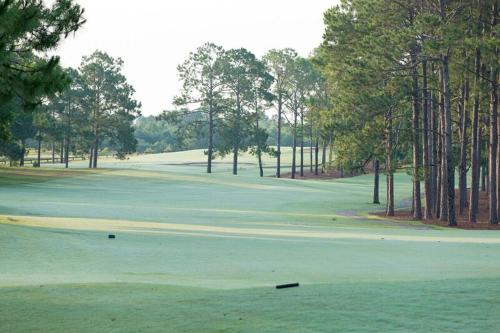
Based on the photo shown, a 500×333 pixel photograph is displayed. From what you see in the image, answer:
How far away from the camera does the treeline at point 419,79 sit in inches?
1422

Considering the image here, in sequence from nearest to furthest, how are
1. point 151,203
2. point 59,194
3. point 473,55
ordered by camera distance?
point 473,55, point 151,203, point 59,194

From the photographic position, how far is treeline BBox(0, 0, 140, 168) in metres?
11.8

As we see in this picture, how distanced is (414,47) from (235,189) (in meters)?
28.6

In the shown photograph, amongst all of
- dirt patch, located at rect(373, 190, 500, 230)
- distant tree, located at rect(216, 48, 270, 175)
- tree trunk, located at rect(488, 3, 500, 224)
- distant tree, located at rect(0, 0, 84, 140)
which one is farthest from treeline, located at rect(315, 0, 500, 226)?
distant tree, located at rect(216, 48, 270, 175)

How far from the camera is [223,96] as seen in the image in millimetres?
92562

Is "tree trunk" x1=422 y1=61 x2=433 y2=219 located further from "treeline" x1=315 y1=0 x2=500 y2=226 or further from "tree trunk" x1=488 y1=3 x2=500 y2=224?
"tree trunk" x1=488 y1=3 x2=500 y2=224

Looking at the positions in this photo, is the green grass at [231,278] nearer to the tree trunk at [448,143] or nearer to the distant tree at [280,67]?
the tree trunk at [448,143]

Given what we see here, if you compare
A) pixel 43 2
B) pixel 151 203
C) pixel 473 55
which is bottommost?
pixel 151 203

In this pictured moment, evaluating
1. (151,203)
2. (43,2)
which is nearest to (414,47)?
(151,203)

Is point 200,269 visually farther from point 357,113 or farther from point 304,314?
point 357,113

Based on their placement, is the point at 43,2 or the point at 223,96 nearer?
the point at 43,2

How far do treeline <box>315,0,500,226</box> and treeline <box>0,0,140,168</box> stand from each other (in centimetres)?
1744

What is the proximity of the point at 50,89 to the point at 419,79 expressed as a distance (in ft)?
122

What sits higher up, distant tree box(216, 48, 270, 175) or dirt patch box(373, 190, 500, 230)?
distant tree box(216, 48, 270, 175)
